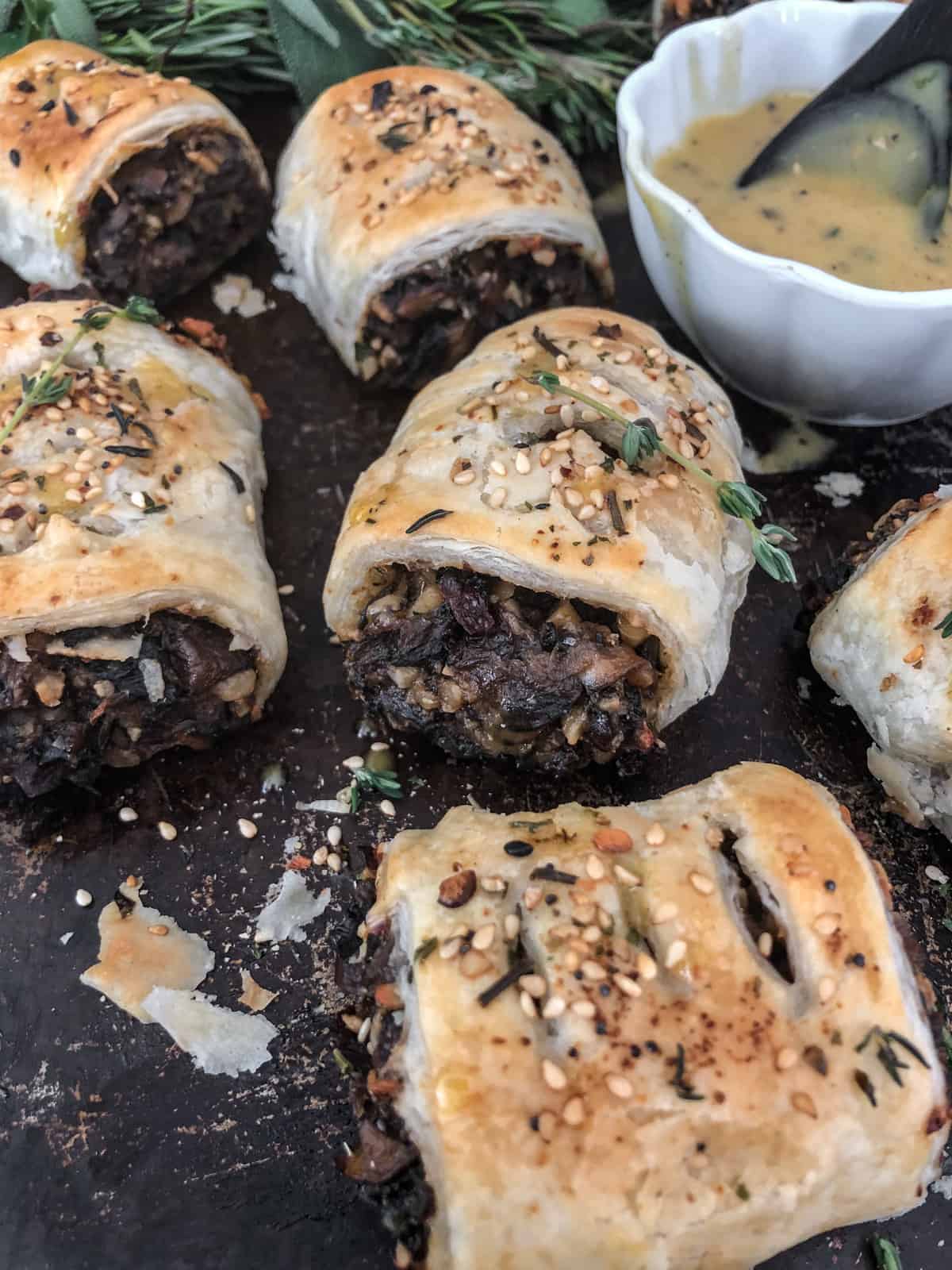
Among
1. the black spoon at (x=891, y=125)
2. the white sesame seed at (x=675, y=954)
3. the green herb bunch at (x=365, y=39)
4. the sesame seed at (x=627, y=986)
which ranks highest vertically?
the black spoon at (x=891, y=125)

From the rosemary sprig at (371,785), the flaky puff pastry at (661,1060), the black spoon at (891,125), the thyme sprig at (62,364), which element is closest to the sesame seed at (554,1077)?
the flaky puff pastry at (661,1060)

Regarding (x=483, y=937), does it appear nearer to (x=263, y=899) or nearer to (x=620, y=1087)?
(x=620, y=1087)

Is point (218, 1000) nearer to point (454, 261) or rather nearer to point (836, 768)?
point (836, 768)

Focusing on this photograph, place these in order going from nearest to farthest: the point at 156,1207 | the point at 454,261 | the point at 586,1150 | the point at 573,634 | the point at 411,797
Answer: the point at 586,1150, the point at 156,1207, the point at 573,634, the point at 411,797, the point at 454,261

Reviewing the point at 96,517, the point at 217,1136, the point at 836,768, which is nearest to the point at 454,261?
the point at 96,517

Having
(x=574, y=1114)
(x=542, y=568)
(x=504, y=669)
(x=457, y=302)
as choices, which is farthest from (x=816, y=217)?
(x=574, y=1114)

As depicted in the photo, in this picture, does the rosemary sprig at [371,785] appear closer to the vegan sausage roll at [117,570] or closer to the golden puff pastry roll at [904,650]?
the vegan sausage roll at [117,570]
